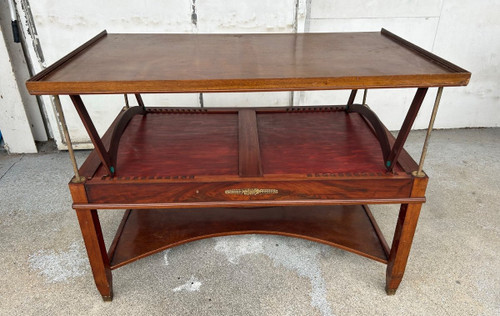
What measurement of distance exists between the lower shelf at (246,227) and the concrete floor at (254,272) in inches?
6.1

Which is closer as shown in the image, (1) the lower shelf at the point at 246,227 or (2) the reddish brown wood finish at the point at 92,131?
(2) the reddish brown wood finish at the point at 92,131

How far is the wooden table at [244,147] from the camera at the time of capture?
4.19 ft

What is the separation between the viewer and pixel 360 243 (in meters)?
1.83

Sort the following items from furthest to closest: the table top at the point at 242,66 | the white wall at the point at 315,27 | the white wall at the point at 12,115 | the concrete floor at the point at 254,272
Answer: the white wall at the point at 12,115
the white wall at the point at 315,27
the concrete floor at the point at 254,272
the table top at the point at 242,66

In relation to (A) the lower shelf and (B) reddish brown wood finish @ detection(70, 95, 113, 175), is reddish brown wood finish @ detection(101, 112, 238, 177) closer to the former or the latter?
(B) reddish brown wood finish @ detection(70, 95, 113, 175)

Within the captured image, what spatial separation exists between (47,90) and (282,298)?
50.5 inches

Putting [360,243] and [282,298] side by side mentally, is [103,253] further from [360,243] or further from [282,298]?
[360,243]

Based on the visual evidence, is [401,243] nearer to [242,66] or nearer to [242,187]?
[242,187]

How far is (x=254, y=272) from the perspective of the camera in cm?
188

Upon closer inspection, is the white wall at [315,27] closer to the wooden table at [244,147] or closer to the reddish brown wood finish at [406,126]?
the wooden table at [244,147]

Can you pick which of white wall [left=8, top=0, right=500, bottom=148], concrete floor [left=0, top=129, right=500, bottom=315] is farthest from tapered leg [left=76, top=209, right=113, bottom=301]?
white wall [left=8, top=0, right=500, bottom=148]

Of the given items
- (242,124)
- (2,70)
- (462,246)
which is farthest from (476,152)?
(2,70)

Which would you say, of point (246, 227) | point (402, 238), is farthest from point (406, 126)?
point (246, 227)

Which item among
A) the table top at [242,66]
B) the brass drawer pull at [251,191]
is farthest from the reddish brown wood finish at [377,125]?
the brass drawer pull at [251,191]
